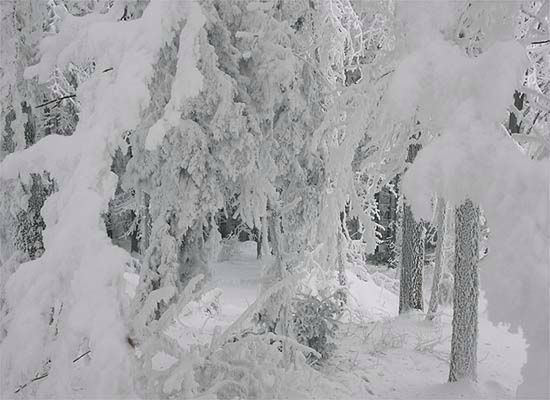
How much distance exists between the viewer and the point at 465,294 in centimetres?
812

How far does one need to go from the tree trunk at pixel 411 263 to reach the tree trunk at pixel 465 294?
4.24 meters

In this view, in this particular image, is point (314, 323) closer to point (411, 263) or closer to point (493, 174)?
point (411, 263)

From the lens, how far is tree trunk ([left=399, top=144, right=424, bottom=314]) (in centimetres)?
1251

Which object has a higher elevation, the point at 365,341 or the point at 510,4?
the point at 510,4

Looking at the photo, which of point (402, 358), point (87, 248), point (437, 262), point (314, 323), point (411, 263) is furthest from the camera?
point (437, 262)

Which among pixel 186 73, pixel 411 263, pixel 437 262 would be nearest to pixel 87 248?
pixel 186 73

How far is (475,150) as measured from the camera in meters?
2.21

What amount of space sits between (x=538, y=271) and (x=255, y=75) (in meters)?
5.76

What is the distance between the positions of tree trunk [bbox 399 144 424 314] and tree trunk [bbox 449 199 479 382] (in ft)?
13.9

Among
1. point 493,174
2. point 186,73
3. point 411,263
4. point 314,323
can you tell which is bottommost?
point 314,323

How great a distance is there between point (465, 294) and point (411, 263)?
440 cm

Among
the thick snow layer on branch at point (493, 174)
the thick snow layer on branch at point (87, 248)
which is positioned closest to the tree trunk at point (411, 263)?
the thick snow layer on branch at point (493, 174)

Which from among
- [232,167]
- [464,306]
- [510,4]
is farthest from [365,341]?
[510,4]

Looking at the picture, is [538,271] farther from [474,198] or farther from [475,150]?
[475,150]
